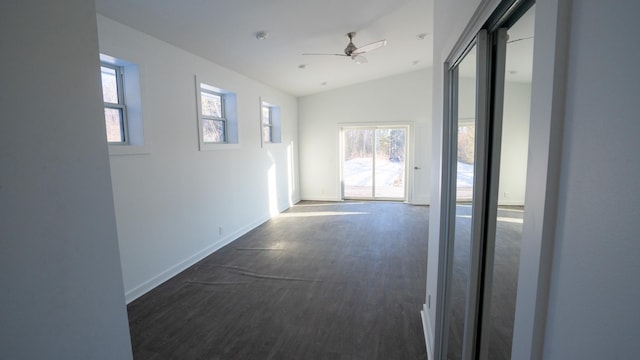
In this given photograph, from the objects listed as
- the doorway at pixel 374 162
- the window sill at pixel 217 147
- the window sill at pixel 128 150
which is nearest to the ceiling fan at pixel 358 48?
the window sill at pixel 217 147

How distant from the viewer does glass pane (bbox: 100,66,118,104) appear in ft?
9.07

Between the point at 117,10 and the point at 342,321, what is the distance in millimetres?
3211

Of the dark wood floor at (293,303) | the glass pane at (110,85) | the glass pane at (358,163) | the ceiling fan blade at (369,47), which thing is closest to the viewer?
the dark wood floor at (293,303)

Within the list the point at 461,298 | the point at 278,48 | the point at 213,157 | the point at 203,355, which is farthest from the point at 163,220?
the point at 461,298

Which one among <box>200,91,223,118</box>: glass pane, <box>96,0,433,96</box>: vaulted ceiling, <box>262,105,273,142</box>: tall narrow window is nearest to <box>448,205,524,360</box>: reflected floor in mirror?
<box>96,0,433,96</box>: vaulted ceiling

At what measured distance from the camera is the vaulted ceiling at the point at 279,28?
2.60 meters

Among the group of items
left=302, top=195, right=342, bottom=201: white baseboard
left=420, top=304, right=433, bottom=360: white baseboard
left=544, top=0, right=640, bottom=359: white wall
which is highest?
left=544, top=0, right=640, bottom=359: white wall

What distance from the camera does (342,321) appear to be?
2.50 meters

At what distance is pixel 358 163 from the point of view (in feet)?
25.1

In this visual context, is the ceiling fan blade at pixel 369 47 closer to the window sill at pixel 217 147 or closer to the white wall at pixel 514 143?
the window sill at pixel 217 147

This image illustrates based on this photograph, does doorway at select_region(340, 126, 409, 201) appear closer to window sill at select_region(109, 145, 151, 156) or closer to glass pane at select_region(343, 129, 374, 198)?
glass pane at select_region(343, 129, 374, 198)

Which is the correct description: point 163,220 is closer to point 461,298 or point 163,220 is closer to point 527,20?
point 461,298

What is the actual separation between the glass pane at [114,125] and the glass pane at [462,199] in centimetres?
298

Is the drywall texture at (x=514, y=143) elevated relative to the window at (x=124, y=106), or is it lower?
lower
